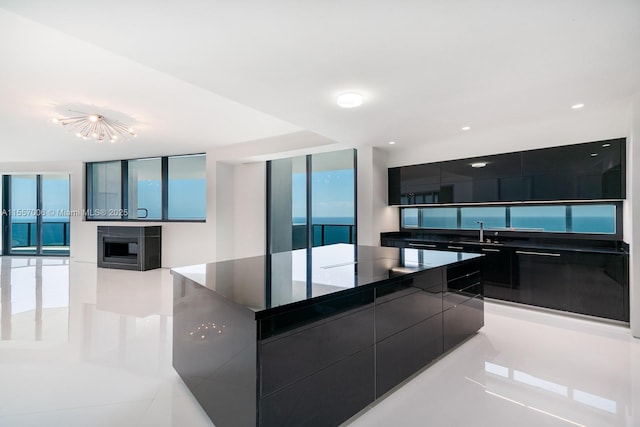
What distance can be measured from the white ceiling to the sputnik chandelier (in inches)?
9.0

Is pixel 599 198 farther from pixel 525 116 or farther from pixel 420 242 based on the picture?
pixel 420 242

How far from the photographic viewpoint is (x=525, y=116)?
137 inches

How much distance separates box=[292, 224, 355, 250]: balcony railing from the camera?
6.01m

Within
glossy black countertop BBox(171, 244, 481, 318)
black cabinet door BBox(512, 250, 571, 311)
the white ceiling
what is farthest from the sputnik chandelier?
black cabinet door BBox(512, 250, 571, 311)

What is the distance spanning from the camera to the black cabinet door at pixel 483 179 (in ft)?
13.0

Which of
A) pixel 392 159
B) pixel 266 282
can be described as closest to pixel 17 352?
pixel 266 282

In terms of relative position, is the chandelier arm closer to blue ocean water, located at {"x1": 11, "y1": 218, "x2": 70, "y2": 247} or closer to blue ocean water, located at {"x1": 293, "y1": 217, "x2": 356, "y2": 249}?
blue ocean water, located at {"x1": 293, "y1": 217, "x2": 356, "y2": 249}

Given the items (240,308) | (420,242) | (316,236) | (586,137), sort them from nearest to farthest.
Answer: (240,308)
(586,137)
(420,242)
(316,236)

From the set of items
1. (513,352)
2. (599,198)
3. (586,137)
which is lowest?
(513,352)

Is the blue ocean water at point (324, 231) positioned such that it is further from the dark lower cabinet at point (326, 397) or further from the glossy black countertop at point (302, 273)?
the dark lower cabinet at point (326, 397)

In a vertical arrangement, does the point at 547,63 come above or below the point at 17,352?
above

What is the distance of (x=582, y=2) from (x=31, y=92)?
4900 millimetres

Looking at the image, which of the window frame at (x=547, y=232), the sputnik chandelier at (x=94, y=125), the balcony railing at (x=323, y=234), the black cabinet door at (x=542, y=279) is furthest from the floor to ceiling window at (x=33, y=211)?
the black cabinet door at (x=542, y=279)

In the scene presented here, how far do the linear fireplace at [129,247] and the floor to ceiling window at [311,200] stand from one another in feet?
8.44
